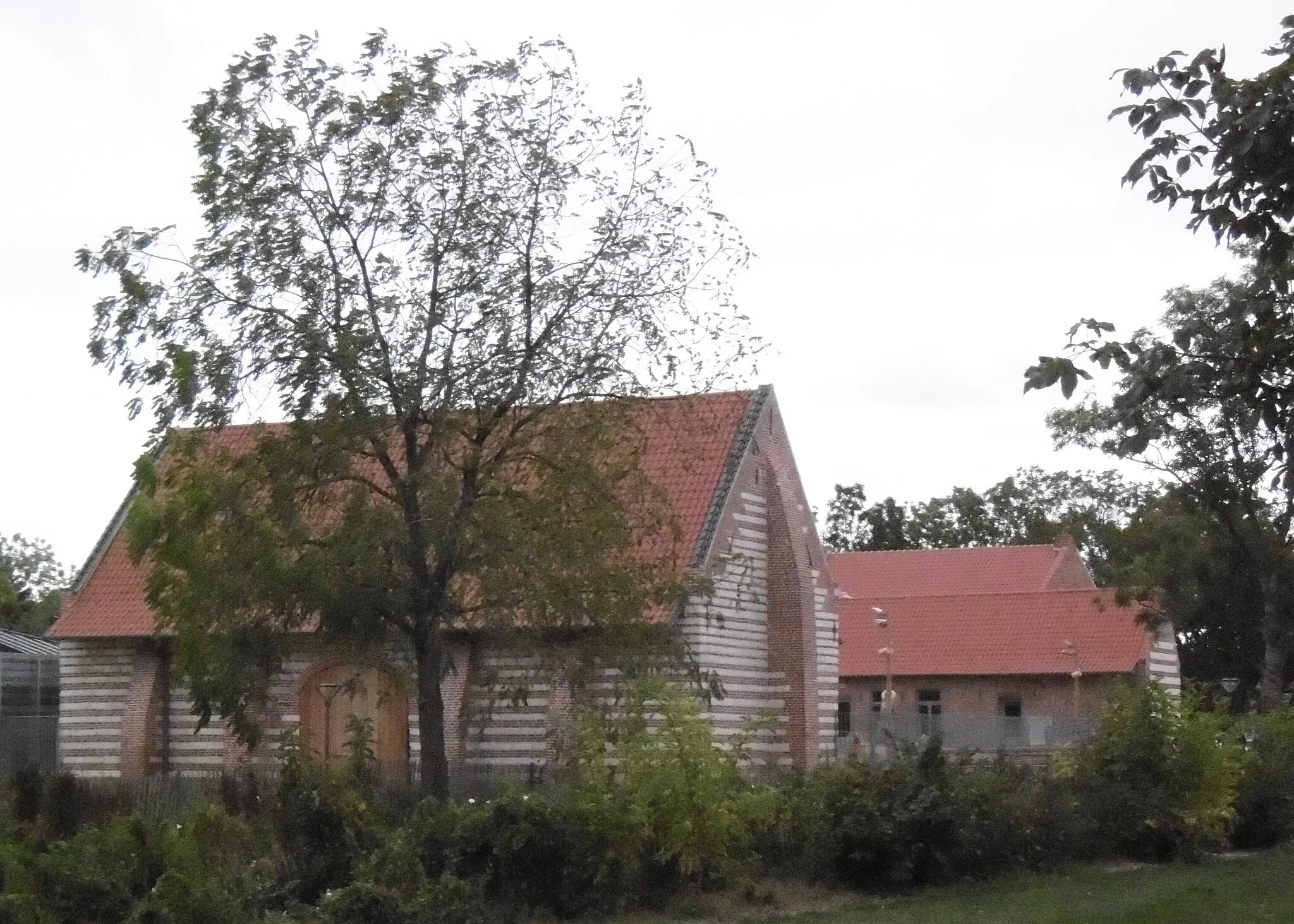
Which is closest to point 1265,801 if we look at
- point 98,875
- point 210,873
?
point 210,873

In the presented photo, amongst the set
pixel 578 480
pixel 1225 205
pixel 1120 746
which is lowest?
pixel 1120 746

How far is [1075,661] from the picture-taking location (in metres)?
48.4

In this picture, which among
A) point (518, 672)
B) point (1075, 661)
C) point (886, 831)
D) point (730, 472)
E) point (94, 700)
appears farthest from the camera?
point (1075, 661)

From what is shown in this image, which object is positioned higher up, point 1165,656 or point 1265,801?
→ point 1165,656

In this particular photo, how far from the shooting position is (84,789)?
21625 mm

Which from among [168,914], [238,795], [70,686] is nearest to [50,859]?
[168,914]

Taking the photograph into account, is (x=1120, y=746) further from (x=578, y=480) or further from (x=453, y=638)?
(x=453, y=638)

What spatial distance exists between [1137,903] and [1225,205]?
747cm

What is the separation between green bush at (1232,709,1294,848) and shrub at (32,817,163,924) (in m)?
15.2

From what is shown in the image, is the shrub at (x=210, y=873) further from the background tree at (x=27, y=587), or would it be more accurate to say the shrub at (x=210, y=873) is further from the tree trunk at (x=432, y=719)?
the background tree at (x=27, y=587)

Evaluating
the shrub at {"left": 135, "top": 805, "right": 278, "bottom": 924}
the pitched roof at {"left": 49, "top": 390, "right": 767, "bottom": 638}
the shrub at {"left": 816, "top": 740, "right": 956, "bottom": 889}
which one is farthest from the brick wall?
the shrub at {"left": 135, "top": 805, "right": 278, "bottom": 924}

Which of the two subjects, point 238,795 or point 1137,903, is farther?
point 238,795

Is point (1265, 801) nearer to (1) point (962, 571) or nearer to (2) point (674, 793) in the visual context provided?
(2) point (674, 793)

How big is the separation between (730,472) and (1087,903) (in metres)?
16.1
